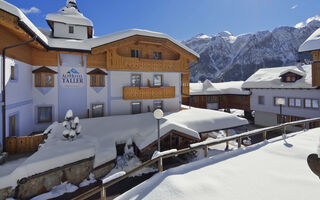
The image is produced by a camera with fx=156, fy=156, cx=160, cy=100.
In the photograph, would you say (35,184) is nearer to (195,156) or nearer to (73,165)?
(73,165)

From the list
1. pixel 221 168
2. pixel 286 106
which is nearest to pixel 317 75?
pixel 286 106

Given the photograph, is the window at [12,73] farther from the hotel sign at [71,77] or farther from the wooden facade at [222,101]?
the wooden facade at [222,101]

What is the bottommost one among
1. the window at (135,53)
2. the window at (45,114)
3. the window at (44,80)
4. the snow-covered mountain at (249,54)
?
the window at (45,114)

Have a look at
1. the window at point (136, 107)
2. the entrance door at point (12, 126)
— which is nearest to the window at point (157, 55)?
the window at point (136, 107)

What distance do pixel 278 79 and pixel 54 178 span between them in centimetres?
2845

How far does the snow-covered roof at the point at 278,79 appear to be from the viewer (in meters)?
20.2

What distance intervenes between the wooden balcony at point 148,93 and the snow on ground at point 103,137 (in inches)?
73.4

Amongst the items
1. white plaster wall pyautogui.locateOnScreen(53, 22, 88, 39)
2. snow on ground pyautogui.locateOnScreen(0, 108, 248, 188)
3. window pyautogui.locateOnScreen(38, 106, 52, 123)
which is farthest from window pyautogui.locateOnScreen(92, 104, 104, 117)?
white plaster wall pyautogui.locateOnScreen(53, 22, 88, 39)

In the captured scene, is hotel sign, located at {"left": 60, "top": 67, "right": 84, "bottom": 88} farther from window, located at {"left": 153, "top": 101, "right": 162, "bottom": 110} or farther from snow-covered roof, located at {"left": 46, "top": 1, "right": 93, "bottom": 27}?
window, located at {"left": 153, "top": 101, "right": 162, "bottom": 110}

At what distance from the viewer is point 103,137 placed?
38.4 ft

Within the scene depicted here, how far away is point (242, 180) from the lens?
4.44 metres

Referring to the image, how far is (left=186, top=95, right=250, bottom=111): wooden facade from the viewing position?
27.8 meters

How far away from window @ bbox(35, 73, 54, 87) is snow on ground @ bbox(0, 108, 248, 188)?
11.6ft

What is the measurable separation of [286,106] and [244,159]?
2193 cm
